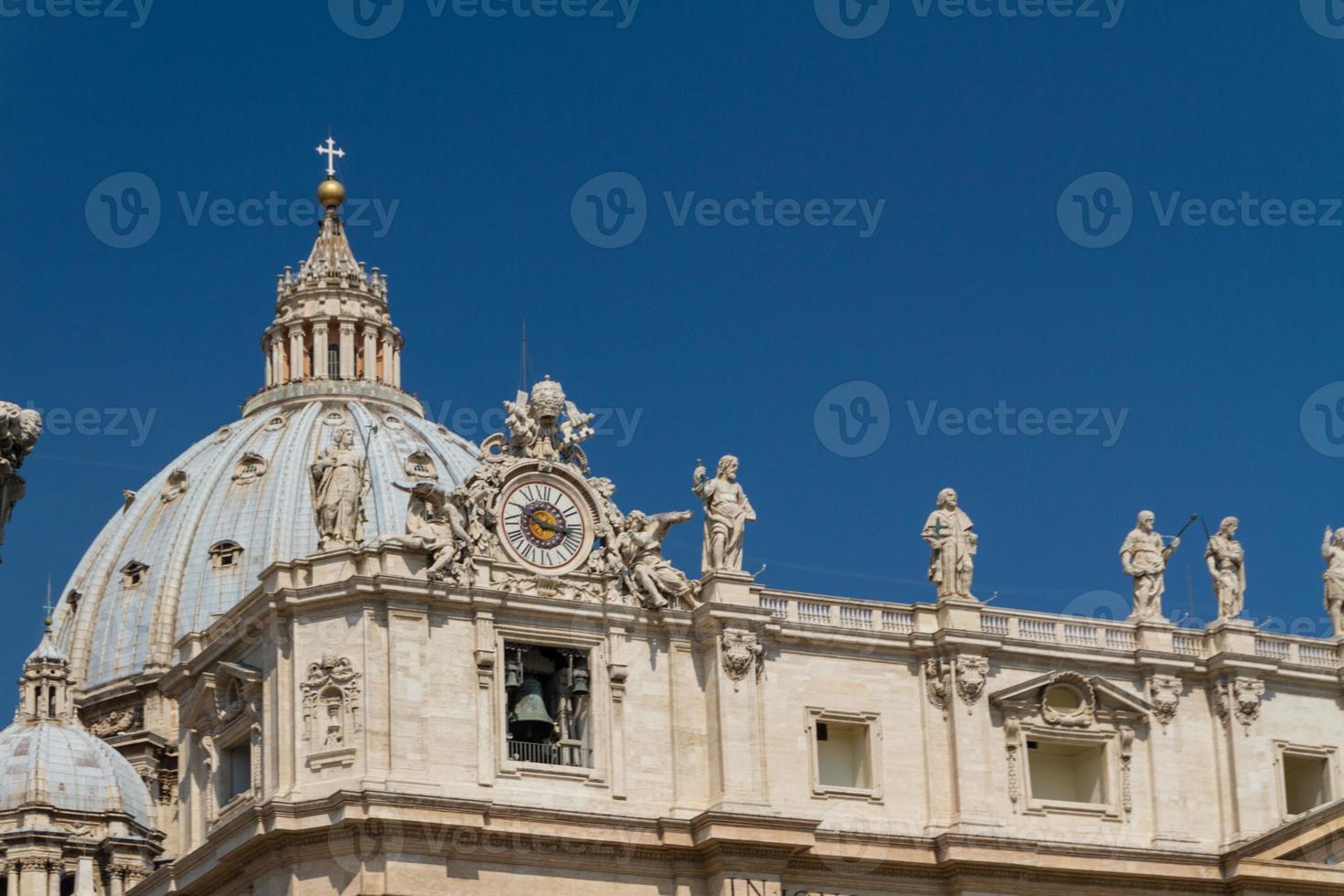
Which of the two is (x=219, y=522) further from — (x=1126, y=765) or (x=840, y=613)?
(x=1126, y=765)

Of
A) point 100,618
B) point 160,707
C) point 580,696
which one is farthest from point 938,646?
point 100,618

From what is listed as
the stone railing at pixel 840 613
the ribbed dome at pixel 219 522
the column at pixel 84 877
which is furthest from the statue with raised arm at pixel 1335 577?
the ribbed dome at pixel 219 522

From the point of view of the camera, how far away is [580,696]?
79438 millimetres

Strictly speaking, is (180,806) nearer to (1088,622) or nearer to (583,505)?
(583,505)

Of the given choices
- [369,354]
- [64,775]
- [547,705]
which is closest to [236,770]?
[547,705]

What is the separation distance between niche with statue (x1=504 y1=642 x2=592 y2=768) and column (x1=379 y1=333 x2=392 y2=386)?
81.1m

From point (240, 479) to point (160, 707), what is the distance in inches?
593

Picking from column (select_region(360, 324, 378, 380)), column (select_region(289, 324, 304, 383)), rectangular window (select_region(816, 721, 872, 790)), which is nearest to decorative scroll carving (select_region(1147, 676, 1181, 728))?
rectangular window (select_region(816, 721, 872, 790))

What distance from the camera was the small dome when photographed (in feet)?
391

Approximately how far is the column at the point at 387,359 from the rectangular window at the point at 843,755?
264ft

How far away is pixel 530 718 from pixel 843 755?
8.90 m

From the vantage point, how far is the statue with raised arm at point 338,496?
79.4 meters

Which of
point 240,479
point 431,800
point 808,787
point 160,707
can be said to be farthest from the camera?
point 240,479

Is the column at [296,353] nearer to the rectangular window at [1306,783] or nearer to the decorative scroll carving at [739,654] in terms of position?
the rectangular window at [1306,783]
